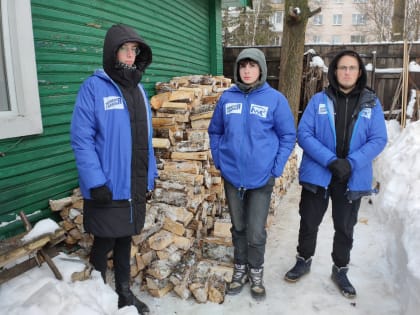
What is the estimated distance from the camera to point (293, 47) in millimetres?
7785

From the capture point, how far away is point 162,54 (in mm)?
5773

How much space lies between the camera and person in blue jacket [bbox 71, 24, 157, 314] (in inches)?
86.0

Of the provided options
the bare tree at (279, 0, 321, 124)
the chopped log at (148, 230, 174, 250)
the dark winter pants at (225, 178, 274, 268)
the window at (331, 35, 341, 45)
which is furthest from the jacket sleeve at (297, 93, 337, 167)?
the window at (331, 35, 341, 45)

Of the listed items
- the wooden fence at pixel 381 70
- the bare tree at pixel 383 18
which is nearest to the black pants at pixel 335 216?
the wooden fence at pixel 381 70

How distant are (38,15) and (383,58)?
9.48m

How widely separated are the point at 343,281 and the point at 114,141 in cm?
231

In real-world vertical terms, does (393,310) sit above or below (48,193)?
below

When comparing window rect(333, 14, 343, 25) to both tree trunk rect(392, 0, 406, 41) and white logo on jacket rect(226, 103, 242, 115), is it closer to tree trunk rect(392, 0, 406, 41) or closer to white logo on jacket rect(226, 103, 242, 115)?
tree trunk rect(392, 0, 406, 41)

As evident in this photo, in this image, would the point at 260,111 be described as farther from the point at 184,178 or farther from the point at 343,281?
the point at 343,281

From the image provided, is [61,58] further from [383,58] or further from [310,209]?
[383,58]

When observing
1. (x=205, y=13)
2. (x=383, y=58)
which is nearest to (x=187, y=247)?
(x=205, y=13)

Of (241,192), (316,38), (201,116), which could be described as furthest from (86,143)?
(316,38)

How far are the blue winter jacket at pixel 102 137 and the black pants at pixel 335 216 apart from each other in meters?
1.60

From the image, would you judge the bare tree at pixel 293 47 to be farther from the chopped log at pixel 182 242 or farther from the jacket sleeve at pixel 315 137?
the chopped log at pixel 182 242
